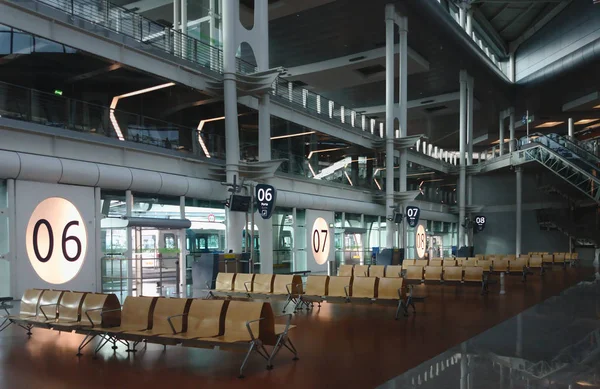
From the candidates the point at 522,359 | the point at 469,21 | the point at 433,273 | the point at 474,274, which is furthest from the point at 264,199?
the point at 469,21

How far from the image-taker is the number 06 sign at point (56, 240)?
1465cm

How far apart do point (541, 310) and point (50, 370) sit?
1085cm

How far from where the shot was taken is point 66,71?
698 inches

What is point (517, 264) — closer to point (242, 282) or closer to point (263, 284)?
point (263, 284)

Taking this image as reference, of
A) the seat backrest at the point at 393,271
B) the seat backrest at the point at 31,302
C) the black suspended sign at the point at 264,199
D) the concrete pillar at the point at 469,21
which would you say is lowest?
the seat backrest at the point at 393,271

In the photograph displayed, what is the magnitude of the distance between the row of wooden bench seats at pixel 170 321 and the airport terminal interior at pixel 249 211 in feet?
0.12

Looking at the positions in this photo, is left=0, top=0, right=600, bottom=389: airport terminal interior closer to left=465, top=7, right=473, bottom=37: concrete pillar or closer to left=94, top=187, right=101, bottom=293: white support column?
left=94, top=187, right=101, bottom=293: white support column

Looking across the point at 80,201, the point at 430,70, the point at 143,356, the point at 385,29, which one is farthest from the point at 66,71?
the point at 430,70

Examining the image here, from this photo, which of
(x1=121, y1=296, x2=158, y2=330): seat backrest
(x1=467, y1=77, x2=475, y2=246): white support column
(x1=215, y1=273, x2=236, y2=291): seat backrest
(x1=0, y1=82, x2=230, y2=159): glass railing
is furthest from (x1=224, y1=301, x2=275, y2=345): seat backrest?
(x1=467, y1=77, x2=475, y2=246): white support column

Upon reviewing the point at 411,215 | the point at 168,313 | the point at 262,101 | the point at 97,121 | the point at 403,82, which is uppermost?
the point at 403,82

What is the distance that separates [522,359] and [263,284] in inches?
290

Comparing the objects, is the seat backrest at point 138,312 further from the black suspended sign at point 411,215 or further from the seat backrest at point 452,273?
the black suspended sign at point 411,215

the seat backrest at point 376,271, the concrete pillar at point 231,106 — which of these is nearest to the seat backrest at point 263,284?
the seat backrest at point 376,271

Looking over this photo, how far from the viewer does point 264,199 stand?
61.1 feet
